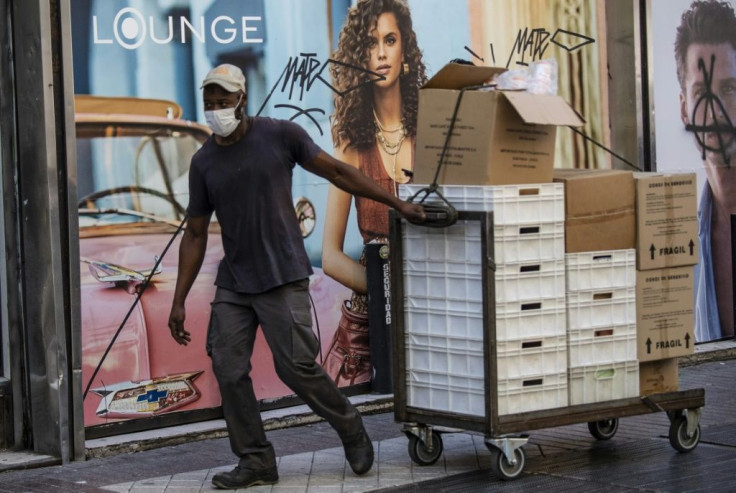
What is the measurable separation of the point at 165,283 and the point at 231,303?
1.37 meters

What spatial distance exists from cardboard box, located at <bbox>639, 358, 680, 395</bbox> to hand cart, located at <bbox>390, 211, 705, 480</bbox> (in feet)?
0.36

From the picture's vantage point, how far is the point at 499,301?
621 cm

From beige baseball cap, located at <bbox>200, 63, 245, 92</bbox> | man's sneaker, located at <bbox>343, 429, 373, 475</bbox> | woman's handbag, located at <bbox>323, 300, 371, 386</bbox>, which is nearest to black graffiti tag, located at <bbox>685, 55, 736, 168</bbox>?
woman's handbag, located at <bbox>323, 300, 371, 386</bbox>

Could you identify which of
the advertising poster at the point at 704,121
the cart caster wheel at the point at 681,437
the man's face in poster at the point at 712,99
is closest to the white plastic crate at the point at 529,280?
the cart caster wheel at the point at 681,437

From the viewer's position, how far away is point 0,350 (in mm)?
7277

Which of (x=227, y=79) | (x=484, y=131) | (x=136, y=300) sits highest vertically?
(x=227, y=79)

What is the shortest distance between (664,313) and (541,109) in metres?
1.32

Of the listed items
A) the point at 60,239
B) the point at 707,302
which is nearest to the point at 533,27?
the point at 707,302

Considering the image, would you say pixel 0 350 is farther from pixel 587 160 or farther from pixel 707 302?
pixel 707 302

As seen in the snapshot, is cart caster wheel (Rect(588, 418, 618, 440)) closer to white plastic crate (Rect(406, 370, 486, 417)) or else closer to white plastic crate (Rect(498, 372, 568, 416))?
white plastic crate (Rect(498, 372, 568, 416))

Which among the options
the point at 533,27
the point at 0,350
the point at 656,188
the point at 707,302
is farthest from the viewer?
the point at 707,302

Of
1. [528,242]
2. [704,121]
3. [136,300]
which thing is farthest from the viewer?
[704,121]

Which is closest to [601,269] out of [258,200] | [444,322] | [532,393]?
[532,393]

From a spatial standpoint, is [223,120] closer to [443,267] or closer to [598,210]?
[443,267]
